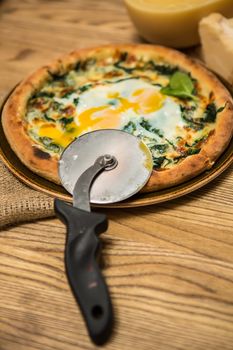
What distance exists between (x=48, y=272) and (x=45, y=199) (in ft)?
0.64

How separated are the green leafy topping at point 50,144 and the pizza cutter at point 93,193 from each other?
0.07 m

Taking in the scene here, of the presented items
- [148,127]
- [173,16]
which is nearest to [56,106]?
[148,127]

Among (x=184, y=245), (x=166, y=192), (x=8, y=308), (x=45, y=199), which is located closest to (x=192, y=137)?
(x=166, y=192)

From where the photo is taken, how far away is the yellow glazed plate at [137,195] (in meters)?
1.22

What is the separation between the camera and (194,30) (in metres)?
1.78

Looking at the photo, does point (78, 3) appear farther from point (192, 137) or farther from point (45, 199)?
point (45, 199)

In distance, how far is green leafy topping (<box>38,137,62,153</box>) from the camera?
1360 mm

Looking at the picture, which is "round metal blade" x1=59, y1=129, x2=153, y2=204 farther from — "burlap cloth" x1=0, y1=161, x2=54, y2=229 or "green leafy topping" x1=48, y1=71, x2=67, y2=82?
"green leafy topping" x1=48, y1=71, x2=67, y2=82

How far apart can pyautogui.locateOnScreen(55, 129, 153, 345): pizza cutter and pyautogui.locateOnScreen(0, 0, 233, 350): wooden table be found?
9cm

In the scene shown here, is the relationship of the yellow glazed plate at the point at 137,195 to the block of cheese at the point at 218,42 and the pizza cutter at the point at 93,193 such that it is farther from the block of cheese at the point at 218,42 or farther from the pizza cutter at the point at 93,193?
the block of cheese at the point at 218,42

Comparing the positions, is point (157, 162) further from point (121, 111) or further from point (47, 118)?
point (47, 118)

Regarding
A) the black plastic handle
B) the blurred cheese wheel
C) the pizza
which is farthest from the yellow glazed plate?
the blurred cheese wheel

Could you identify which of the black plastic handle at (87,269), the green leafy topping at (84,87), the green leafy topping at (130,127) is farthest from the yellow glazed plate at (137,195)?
the green leafy topping at (84,87)

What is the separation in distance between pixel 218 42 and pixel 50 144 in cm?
67
